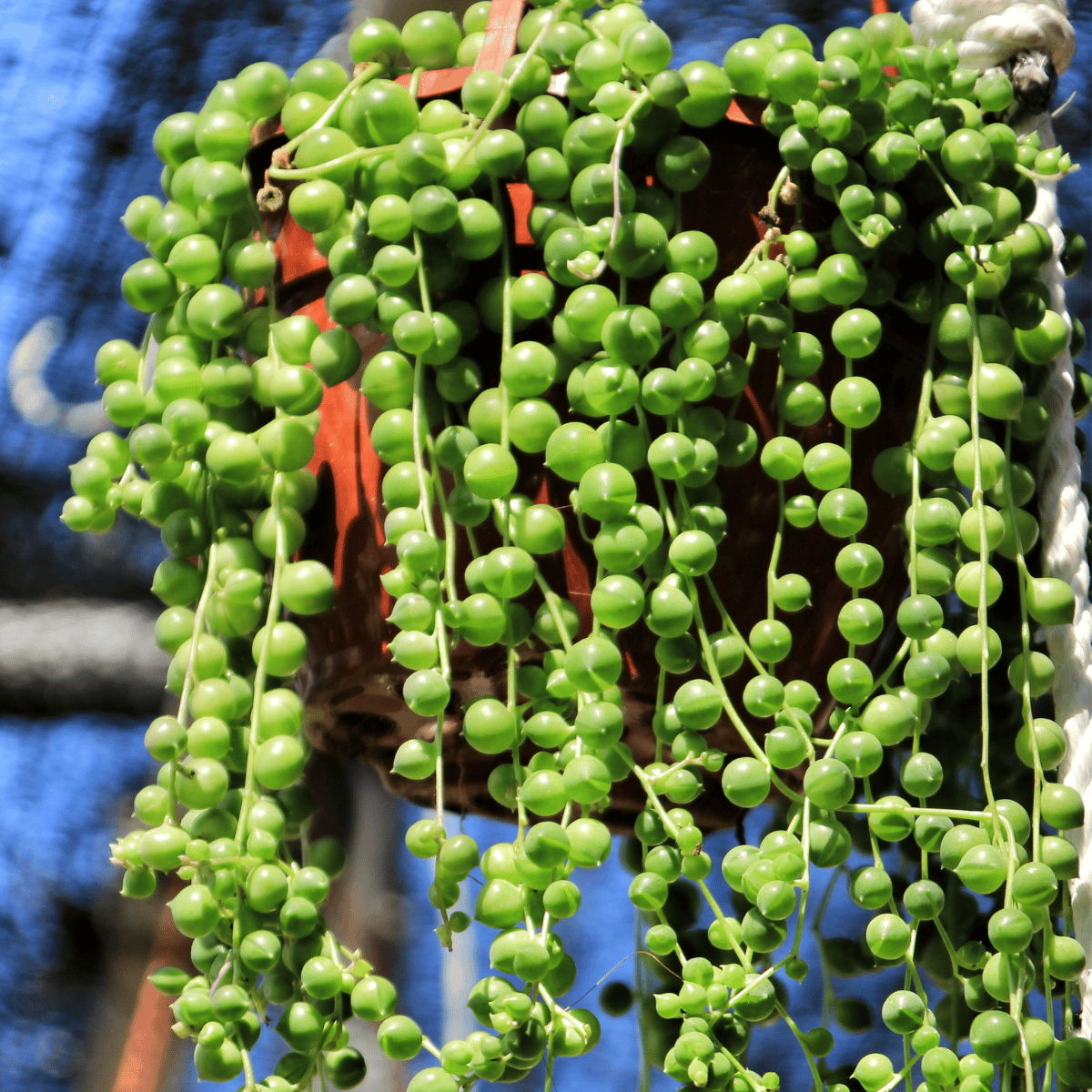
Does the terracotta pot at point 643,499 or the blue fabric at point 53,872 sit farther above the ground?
the terracotta pot at point 643,499

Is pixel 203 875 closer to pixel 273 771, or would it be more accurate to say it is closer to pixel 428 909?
pixel 273 771

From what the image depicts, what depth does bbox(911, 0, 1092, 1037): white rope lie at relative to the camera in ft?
2.02

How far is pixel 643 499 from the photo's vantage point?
1.96 feet

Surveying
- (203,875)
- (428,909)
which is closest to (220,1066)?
(203,875)

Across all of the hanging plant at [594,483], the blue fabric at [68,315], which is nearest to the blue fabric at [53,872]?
the blue fabric at [68,315]

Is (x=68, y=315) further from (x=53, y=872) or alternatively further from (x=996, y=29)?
(x=996, y=29)

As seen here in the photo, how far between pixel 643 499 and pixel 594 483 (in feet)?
0.27

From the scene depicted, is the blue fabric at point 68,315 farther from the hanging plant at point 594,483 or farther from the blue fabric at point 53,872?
the hanging plant at point 594,483

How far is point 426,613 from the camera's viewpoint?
0.52m

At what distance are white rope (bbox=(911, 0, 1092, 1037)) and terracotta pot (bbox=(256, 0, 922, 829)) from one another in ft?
0.26

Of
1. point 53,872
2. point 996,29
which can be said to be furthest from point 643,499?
point 53,872

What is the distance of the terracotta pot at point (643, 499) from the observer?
1.98 feet

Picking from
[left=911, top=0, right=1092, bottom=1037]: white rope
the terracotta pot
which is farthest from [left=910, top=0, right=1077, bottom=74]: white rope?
the terracotta pot

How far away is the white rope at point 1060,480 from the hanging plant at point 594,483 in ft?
0.03
